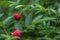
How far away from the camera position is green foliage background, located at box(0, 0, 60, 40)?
1.15 meters

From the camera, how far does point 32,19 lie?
4.07 feet

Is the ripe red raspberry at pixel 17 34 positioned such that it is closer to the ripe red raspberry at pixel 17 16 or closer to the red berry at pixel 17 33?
the red berry at pixel 17 33

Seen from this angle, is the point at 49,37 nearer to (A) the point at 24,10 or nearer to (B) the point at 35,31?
(B) the point at 35,31

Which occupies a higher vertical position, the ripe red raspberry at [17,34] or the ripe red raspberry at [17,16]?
the ripe red raspberry at [17,16]

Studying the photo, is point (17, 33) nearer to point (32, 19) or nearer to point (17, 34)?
point (17, 34)

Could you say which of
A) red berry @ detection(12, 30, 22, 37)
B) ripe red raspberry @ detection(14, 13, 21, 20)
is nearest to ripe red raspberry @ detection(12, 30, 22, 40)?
red berry @ detection(12, 30, 22, 37)

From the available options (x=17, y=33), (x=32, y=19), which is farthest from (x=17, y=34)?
(x=32, y=19)

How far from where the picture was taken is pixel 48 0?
1330mm

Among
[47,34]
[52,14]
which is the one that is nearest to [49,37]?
[47,34]

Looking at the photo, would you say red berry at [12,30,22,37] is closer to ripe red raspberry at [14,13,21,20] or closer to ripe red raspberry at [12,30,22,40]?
ripe red raspberry at [12,30,22,40]

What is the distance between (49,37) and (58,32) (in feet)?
0.17

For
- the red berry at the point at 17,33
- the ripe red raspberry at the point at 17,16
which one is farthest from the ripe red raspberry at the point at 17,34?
the ripe red raspberry at the point at 17,16

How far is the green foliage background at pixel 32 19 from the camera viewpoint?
115 centimetres

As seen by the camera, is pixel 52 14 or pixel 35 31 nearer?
pixel 35 31
